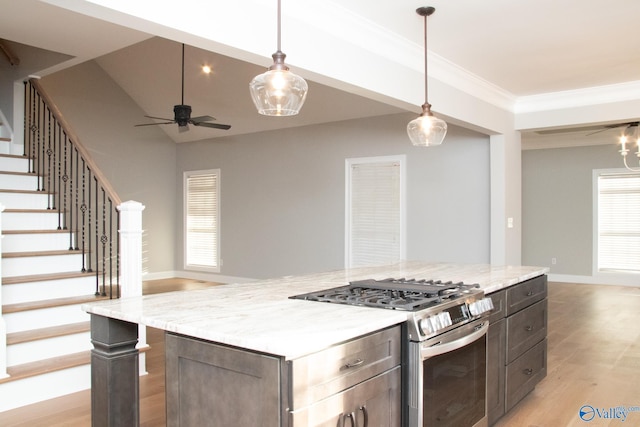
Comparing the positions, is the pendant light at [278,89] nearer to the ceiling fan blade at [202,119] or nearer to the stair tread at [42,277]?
the stair tread at [42,277]

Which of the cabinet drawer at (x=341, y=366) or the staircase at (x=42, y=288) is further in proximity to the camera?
the staircase at (x=42, y=288)

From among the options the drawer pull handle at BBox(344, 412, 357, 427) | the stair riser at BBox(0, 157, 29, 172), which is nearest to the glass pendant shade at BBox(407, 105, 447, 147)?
the drawer pull handle at BBox(344, 412, 357, 427)

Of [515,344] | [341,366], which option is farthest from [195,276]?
[341,366]

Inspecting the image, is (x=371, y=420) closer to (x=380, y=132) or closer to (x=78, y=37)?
(x=78, y=37)

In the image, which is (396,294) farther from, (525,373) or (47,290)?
(47,290)

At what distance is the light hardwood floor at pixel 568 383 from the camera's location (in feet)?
10.2

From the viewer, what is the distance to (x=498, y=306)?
283 cm

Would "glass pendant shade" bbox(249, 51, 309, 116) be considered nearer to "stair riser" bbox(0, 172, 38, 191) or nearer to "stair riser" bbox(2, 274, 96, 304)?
"stair riser" bbox(2, 274, 96, 304)

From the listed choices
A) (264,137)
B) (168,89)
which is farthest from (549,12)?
(168,89)

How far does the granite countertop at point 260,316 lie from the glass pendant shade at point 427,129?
1.11 m

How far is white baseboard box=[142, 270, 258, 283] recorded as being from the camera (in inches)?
355

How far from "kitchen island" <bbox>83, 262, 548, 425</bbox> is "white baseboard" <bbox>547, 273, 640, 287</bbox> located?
7.29 metres

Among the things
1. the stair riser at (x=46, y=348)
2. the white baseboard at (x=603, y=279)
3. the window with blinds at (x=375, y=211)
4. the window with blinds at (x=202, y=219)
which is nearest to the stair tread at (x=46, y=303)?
the stair riser at (x=46, y=348)

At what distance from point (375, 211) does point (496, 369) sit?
15.4 feet
